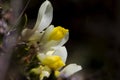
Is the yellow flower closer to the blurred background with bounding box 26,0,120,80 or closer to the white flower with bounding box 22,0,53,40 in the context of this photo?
the white flower with bounding box 22,0,53,40

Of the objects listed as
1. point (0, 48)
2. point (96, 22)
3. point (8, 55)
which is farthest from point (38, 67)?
point (96, 22)

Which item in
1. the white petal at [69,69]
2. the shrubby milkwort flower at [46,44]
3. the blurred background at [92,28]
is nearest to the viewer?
the shrubby milkwort flower at [46,44]

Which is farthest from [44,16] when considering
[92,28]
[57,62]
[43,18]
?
[92,28]

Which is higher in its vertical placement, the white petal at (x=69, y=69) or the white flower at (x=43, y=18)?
the white flower at (x=43, y=18)

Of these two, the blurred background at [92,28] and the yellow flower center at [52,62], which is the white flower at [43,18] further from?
the blurred background at [92,28]

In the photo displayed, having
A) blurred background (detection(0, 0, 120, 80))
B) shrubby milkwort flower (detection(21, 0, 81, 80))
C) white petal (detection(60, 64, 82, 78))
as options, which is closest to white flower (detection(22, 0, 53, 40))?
shrubby milkwort flower (detection(21, 0, 81, 80))

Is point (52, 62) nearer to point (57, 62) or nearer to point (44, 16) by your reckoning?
point (57, 62)

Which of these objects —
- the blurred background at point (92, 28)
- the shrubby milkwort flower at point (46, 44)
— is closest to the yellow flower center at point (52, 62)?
the shrubby milkwort flower at point (46, 44)

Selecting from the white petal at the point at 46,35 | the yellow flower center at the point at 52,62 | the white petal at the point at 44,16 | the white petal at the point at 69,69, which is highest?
the white petal at the point at 44,16

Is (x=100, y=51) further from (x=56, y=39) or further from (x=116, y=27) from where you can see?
(x=56, y=39)
